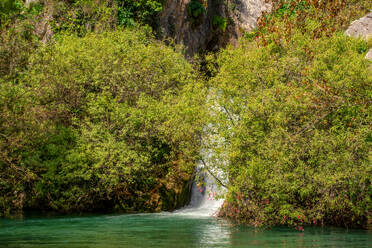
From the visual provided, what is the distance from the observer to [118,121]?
2969 cm

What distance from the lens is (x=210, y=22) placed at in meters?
53.5

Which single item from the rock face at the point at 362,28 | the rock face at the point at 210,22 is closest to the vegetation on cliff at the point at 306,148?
the rock face at the point at 362,28

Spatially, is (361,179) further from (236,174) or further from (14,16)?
(14,16)

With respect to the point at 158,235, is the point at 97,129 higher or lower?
higher

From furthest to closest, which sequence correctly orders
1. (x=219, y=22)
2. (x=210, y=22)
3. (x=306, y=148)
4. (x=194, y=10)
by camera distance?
1. (x=219, y=22)
2. (x=210, y=22)
3. (x=194, y=10)
4. (x=306, y=148)

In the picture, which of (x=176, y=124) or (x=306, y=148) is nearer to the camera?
(x=306, y=148)

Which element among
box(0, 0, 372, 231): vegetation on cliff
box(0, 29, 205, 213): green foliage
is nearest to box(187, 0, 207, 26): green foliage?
box(0, 0, 372, 231): vegetation on cliff

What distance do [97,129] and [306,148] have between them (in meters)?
12.1

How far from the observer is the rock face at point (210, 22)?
46344 mm

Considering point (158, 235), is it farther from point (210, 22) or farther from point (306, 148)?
point (210, 22)

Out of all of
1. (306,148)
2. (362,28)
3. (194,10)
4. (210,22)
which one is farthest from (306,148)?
(210,22)

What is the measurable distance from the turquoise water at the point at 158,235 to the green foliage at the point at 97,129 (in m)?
3.04

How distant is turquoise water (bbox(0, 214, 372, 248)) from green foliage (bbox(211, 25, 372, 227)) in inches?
34.8

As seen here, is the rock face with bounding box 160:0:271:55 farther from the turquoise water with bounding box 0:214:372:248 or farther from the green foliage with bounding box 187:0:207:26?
the turquoise water with bounding box 0:214:372:248
